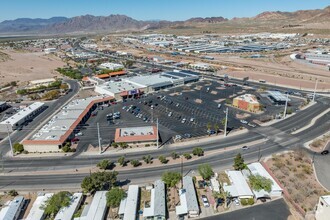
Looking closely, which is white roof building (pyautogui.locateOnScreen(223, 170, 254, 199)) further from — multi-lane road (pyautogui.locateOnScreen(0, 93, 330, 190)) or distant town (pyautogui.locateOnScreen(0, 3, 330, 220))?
multi-lane road (pyautogui.locateOnScreen(0, 93, 330, 190))

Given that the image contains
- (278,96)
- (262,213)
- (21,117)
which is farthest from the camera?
(278,96)

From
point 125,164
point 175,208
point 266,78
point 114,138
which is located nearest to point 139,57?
point 266,78

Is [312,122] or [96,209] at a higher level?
[312,122]

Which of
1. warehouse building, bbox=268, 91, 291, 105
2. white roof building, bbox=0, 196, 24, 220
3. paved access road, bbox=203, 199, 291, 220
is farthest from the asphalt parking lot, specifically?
paved access road, bbox=203, 199, 291, 220

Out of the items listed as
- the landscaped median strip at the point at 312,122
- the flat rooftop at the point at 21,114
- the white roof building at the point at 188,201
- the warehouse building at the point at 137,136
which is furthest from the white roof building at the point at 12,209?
the landscaped median strip at the point at 312,122

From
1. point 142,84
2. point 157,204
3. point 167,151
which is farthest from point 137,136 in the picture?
point 142,84

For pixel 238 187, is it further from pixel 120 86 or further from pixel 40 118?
pixel 120 86

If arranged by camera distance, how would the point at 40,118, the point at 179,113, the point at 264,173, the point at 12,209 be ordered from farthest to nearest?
the point at 179,113, the point at 40,118, the point at 264,173, the point at 12,209
